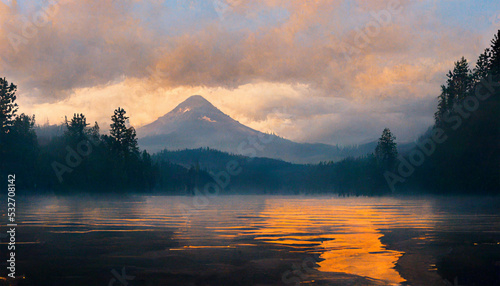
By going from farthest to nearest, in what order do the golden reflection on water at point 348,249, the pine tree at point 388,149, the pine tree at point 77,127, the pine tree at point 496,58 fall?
the pine tree at point 388,149 → the pine tree at point 77,127 → the pine tree at point 496,58 → the golden reflection on water at point 348,249

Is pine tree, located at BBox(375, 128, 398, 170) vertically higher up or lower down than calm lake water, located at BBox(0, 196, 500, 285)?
higher up

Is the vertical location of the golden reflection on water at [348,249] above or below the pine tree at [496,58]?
below

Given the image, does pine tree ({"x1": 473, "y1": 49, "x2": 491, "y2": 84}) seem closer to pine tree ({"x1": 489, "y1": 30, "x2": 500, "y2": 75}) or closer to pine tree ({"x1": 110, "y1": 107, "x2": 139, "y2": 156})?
pine tree ({"x1": 489, "y1": 30, "x2": 500, "y2": 75})

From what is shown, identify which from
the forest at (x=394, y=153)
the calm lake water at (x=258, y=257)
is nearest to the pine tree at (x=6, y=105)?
the forest at (x=394, y=153)

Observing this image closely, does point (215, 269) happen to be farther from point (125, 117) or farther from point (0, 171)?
point (125, 117)

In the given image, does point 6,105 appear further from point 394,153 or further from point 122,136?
point 394,153

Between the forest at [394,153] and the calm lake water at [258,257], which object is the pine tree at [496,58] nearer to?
the forest at [394,153]

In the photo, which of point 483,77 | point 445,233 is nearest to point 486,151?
point 483,77

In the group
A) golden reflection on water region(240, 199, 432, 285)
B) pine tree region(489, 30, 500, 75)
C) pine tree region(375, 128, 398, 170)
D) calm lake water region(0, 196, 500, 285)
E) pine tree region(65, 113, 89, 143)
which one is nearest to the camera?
calm lake water region(0, 196, 500, 285)

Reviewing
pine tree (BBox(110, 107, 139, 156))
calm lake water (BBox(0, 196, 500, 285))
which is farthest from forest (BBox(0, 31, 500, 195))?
calm lake water (BBox(0, 196, 500, 285))

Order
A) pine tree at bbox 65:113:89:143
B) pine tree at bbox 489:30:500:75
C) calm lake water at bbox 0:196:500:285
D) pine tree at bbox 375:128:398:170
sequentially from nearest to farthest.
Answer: calm lake water at bbox 0:196:500:285 < pine tree at bbox 489:30:500:75 < pine tree at bbox 65:113:89:143 < pine tree at bbox 375:128:398:170

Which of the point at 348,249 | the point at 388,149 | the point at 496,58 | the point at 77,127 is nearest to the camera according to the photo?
the point at 348,249

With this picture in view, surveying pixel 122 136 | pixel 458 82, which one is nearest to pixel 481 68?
pixel 458 82

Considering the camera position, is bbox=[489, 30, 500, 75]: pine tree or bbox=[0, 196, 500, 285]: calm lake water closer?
bbox=[0, 196, 500, 285]: calm lake water
